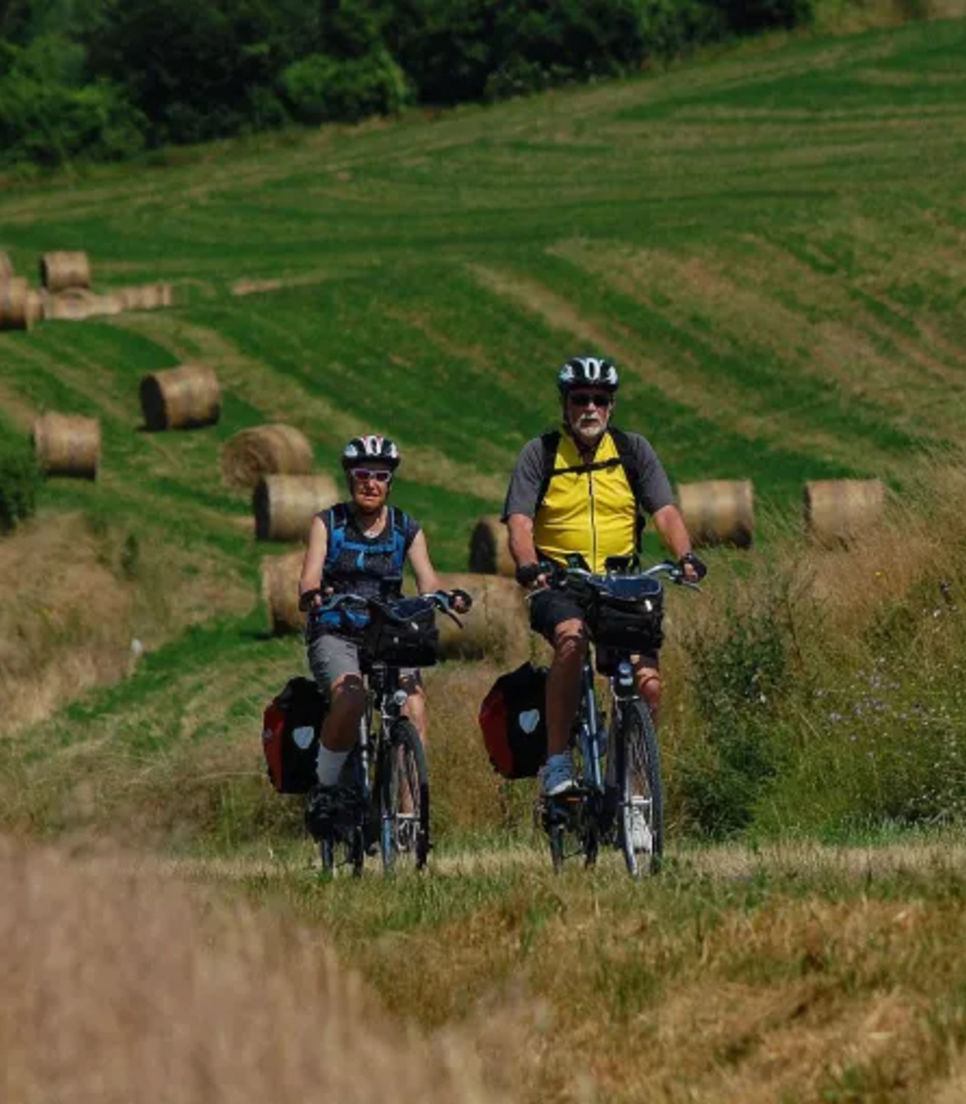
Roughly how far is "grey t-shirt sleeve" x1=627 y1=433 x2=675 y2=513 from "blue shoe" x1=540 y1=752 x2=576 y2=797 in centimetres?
102

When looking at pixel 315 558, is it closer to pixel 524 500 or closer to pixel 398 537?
pixel 398 537

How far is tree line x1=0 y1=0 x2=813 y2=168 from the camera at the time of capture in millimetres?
85688

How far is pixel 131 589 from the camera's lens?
32281 millimetres

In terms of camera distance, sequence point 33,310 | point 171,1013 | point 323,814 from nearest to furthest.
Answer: point 171,1013
point 323,814
point 33,310

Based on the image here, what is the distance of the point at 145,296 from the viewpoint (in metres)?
51.8

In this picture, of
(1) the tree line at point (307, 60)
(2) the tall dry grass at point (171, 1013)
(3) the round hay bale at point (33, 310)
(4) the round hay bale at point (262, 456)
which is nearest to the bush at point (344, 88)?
(1) the tree line at point (307, 60)

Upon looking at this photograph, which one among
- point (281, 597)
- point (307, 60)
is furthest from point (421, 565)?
point (307, 60)

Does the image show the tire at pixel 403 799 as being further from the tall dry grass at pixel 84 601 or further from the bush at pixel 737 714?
the tall dry grass at pixel 84 601

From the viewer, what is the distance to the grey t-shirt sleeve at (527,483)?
39.5 ft

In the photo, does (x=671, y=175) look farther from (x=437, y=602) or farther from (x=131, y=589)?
(x=437, y=602)

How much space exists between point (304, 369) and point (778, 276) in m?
10.3

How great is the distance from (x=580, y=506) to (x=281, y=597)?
18444 millimetres

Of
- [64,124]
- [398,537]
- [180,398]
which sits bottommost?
[398,537]

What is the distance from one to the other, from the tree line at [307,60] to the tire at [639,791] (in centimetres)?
7346
